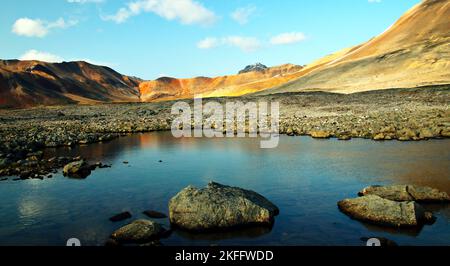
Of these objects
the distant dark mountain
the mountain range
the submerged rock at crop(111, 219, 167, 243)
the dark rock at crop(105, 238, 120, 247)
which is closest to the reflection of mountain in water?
the submerged rock at crop(111, 219, 167, 243)

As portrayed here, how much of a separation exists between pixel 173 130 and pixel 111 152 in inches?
580

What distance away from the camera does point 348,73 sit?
82.1 metres

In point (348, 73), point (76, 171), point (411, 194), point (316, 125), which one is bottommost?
point (411, 194)

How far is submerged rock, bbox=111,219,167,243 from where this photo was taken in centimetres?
1059

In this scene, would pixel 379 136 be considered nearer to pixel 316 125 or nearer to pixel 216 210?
pixel 316 125

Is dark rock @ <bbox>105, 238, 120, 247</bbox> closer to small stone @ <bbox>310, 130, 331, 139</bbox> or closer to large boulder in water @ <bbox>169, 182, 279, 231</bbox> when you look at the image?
large boulder in water @ <bbox>169, 182, 279, 231</bbox>

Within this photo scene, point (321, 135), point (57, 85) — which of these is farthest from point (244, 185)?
point (57, 85)

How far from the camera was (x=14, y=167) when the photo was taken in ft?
66.8

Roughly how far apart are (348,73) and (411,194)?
72417 millimetres

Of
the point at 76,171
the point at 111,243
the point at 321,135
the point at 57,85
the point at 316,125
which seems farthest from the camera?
the point at 57,85

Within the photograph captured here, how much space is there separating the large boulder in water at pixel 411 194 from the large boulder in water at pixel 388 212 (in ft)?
4.51

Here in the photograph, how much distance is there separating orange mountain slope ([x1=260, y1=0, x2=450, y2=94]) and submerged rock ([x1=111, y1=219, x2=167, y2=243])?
185ft
